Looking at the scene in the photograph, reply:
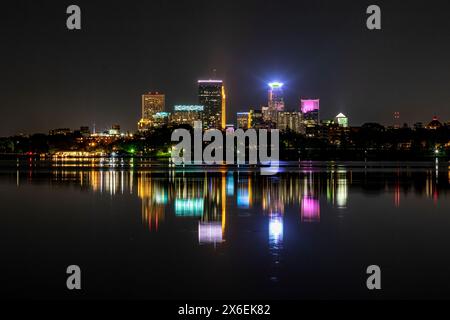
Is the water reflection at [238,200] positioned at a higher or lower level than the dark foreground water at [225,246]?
higher

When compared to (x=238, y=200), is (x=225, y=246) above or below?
below

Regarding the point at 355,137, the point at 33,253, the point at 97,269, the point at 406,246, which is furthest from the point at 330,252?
the point at 355,137

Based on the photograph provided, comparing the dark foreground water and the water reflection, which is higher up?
the water reflection

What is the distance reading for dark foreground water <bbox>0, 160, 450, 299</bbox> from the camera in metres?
12.0

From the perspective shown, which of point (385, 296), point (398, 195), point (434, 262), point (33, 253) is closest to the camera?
point (385, 296)

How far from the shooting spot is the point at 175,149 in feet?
464

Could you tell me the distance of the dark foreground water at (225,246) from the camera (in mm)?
12023

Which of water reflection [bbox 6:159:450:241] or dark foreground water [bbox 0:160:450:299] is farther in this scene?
water reflection [bbox 6:159:450:241]

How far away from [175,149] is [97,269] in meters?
128

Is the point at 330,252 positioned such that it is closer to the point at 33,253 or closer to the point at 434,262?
the point at 434,262

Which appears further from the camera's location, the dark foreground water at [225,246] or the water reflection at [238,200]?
the water reflection at [238,200]

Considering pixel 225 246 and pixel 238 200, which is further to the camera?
pixel 238 200

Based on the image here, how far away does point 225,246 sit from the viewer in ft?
53.8
